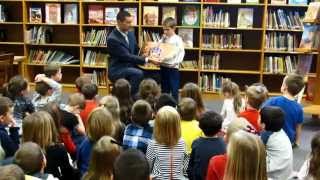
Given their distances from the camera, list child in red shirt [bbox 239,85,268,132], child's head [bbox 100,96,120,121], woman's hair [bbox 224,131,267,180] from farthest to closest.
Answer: child in red shirt [bbox 239,85,268,132] < child's head [bbox 100,96,120,121] < woman's hair [bbox 224,131,267,180]

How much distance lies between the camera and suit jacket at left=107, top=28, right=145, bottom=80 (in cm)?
576

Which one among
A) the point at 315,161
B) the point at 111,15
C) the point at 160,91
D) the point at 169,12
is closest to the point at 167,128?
the point at 315,161

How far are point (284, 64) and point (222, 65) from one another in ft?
3.34

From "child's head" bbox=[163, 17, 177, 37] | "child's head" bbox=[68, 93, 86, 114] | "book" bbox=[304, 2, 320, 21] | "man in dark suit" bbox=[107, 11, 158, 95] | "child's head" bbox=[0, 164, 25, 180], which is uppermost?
"book" bbox=[304, 2, 320, 21]

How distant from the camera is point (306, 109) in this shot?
578 cm

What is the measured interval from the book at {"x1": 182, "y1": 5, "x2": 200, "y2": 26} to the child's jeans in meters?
1.35

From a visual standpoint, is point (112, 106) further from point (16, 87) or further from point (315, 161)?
point (315, 161)

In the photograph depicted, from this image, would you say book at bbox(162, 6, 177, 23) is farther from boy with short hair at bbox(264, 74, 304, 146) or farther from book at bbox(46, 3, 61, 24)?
boy with short hair at bbox(264, 74, 304, 146)

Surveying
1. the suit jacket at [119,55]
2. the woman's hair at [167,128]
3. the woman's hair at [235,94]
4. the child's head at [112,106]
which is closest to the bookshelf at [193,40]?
the suit jacket at [119,55]

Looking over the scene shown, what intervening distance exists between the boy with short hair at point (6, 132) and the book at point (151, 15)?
414cm

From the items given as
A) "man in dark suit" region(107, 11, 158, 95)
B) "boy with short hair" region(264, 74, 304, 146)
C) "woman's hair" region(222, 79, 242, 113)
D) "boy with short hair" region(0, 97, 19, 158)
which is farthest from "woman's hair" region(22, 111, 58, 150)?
"man in dark suit" region(107, 11, 158, 95)

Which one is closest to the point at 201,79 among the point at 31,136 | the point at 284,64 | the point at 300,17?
the point at 284,64

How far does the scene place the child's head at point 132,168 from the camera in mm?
2012

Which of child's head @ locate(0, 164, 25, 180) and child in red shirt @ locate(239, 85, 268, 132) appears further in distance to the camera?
child in red shirt @ locate(239, 85, 268, 132)
